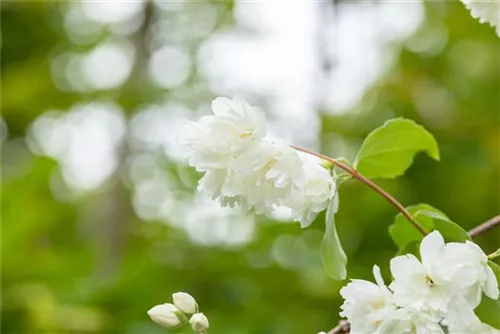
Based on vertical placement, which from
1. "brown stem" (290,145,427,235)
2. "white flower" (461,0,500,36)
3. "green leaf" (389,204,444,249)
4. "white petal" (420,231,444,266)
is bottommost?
"green leaf" (389,204,444,249)

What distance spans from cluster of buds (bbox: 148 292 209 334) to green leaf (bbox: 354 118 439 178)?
189mm

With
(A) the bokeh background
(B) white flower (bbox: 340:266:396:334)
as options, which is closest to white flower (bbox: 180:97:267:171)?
(B) white flower (bbox: 340:266:396:334)

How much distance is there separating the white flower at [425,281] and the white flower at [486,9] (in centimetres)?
24

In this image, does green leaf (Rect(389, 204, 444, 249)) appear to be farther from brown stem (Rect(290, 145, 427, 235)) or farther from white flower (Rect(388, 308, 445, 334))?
white flower (Rect(388, 308, 445, 334))

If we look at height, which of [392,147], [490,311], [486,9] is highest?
[486,9]

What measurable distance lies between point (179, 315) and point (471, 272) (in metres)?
0.19

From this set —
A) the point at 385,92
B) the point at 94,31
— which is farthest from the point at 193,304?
the point at 94,31

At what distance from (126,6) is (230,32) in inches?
20.4

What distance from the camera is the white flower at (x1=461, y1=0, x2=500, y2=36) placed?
58 cm

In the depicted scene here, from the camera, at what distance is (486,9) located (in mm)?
583

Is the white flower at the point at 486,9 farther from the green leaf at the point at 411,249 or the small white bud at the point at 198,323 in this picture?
the small white bud at the point at 198,323

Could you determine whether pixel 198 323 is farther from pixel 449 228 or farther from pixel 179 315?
pixel 449 228

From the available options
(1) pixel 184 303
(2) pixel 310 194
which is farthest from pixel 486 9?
(1) pixel 184 303

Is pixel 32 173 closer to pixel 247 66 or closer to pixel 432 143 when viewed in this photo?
pixel 432 143
